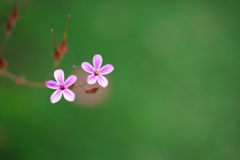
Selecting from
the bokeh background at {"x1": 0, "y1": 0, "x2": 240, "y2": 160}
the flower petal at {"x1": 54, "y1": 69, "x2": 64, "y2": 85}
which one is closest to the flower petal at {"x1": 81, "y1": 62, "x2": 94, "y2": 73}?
the flower petal at {"x1": 54, "y1": 69, "x2": 64, "y2": 85}

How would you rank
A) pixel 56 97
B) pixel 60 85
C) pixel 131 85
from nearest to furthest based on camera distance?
1. pixel 56 97
2. pixel 60 85
3. pixel 131 85

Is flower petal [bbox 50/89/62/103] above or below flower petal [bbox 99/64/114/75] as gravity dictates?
below

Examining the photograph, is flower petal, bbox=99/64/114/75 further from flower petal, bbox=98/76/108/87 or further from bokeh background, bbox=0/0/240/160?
bokeh background, bbox=0/0/240/160

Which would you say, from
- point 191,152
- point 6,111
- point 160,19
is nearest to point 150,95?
point 191,152

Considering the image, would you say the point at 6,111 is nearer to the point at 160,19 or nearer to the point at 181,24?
the point at 160,19

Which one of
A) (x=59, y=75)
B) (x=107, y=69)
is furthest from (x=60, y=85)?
(x=107, y=69)

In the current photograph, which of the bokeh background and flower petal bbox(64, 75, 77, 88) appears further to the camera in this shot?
the bokeh background

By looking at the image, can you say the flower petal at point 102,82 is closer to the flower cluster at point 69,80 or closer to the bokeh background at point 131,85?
the flower cluster at point 69,80

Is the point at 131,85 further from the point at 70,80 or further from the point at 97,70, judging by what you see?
the point at 70,80

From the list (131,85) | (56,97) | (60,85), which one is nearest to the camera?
(56,97)
